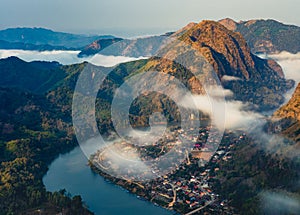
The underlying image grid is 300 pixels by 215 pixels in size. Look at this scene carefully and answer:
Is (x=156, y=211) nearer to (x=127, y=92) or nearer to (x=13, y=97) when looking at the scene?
(x=13, y=97)

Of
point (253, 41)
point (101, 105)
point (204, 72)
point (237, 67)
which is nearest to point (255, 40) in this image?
point (253, 41)

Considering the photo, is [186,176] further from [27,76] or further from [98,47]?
[98,47]

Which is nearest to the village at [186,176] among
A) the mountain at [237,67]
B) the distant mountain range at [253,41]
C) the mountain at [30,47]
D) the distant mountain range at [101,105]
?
the distant mountain range at [101,105]

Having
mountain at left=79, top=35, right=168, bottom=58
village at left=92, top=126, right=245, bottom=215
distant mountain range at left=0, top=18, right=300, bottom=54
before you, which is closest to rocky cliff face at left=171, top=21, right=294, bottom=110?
village at left=92, top=126, right=245, bottom=215

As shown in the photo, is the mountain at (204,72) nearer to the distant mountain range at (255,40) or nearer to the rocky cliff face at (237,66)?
the rocky cliff face at (237,66)

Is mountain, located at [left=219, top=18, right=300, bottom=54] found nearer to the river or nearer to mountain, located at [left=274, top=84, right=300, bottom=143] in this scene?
mountain, located at [left=274, top=84, right=300, bottom=143]

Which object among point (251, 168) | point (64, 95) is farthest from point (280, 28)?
point (251, 168)
